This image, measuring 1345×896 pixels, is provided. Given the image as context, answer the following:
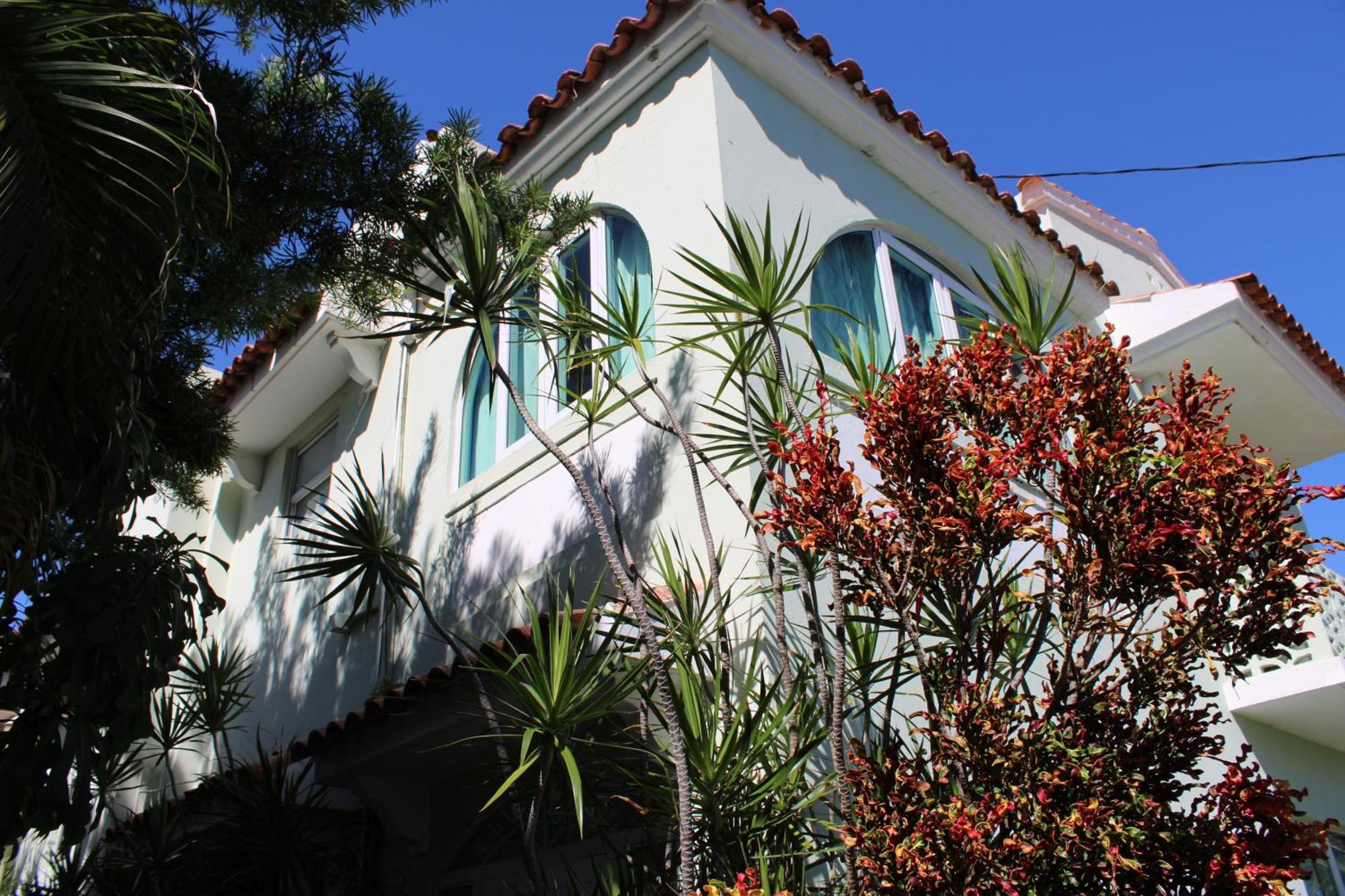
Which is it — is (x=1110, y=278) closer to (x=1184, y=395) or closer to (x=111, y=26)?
(x=1184, y=395)

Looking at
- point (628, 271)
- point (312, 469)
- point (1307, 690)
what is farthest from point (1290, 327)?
point (312, 469)

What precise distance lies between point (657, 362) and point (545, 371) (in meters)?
1.15

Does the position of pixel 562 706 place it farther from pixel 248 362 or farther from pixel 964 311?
pixel 248 362

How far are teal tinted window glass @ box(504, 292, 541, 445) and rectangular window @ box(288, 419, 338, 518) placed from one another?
3.64 m

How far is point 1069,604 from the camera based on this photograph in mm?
4117

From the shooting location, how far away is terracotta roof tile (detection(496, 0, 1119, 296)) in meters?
7.84

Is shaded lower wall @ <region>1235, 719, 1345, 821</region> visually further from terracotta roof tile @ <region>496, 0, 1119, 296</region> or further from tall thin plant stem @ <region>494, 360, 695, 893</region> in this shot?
tall thin plant stem @ <region>494, 360, 695, 893</region>

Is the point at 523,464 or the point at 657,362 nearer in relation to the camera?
the point at 657,362

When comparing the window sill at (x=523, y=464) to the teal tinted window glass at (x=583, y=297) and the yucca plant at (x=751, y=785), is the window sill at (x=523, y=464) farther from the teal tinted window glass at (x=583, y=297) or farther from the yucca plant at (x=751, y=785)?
the yucca plant at (x=751, y=785)

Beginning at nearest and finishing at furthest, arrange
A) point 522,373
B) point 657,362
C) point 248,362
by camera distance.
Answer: point 657,362, point 522,373, point 248,362

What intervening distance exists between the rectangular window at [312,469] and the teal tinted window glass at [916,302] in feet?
19.0

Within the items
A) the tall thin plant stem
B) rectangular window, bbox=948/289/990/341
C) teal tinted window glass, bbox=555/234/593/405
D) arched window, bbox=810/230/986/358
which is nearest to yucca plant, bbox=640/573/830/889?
the tall thin plant stem

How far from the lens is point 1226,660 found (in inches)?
148

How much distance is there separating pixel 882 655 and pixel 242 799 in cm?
376
